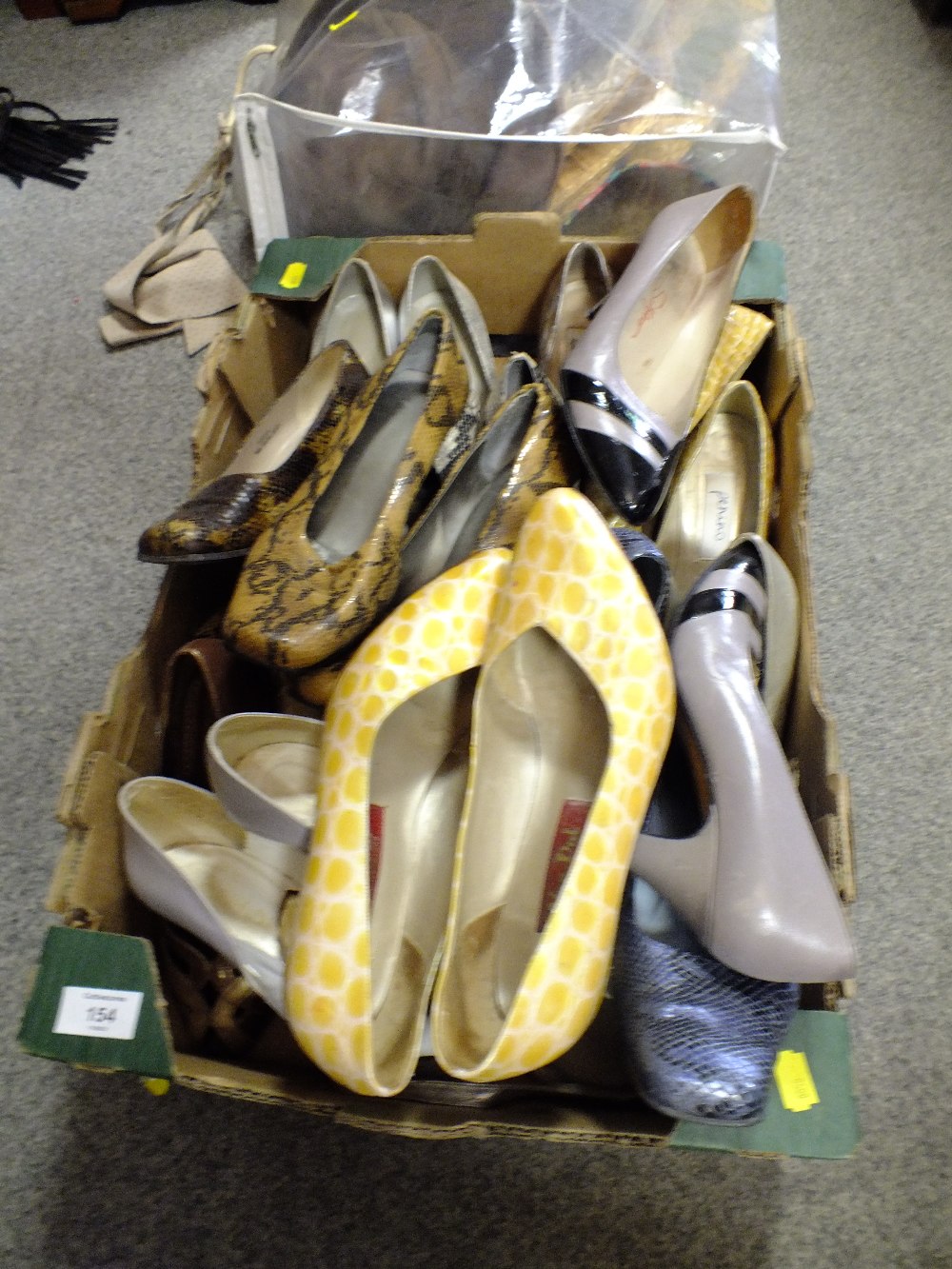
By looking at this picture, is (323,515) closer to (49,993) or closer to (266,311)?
(266,311)

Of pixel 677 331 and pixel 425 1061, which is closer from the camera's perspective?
pixel 425 1061

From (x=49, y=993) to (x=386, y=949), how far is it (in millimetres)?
245

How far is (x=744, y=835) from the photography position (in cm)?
54

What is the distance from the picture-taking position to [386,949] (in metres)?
0.65

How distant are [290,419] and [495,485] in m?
0.23

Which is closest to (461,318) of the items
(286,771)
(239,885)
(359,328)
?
(359,328)

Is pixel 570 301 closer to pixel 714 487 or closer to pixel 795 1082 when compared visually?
pixel 714 487

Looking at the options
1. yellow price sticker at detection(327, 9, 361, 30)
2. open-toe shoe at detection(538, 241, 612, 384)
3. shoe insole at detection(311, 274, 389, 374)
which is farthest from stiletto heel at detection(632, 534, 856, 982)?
yellow price sticker at detection(327, 9, 361, 30)

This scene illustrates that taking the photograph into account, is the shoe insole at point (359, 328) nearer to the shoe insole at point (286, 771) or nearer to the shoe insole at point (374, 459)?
the shoe insole at point (374, 459)

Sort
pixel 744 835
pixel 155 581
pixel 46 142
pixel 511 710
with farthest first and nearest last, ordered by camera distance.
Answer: pixel 46 142, pixel 155 581, pixel 511 710, pixel 744 835

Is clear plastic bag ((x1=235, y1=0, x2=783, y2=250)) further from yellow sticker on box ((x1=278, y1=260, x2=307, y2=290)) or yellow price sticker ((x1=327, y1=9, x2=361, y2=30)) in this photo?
yellow sticker on box ((x1=278, y1=260, x2=307, y2=290))

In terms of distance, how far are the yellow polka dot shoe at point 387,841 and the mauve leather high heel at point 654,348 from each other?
162mm

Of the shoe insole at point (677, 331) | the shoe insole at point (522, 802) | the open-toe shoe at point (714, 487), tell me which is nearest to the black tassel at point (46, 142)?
the shoe insole at point (677, 331)

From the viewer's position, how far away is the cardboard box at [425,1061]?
55 centimetres
